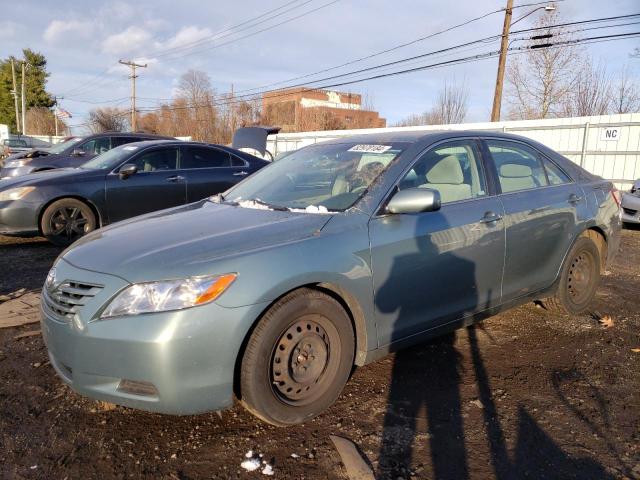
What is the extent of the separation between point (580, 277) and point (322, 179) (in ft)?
8.65

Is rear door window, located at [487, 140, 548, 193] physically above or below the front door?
above

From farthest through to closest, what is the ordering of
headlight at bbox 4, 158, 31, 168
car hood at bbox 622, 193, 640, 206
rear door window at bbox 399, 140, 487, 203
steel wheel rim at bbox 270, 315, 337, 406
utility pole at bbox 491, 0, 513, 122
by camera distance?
1. utility pole at bbox 491, 0, 513, 122
2. headlight at bbox 4, 158, 31, 168
3. car hood at bbox 622, 193, 640, 206
4. rear door window at bbox 399, 140, 487, 203
5. steel wheel rim at bbox 270, 315, 337, 406

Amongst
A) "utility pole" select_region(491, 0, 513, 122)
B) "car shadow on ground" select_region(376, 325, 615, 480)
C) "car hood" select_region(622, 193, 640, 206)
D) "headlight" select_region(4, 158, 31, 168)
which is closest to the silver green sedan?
"car shadow on ground" select_region(376, 325, 615, 480)

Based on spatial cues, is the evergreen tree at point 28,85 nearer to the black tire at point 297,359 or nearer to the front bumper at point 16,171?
the front bumper at point 16,171

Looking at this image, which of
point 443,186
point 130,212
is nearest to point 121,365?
point 443,186

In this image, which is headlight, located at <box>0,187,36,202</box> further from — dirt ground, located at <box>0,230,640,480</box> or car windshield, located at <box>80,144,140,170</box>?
dirt ground, located at <box>0,230,640,480</box>

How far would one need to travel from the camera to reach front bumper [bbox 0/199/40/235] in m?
6.54

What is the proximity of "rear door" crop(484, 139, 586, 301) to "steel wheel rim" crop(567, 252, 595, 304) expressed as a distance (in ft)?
1.08

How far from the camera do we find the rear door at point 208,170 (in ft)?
25.3

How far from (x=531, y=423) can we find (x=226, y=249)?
1940mm

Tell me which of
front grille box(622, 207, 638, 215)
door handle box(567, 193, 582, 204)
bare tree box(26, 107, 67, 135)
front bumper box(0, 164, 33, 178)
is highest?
bare tree box(26, 107, 67, 135)

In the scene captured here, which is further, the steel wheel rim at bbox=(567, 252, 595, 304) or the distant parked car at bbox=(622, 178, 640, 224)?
the distant parked car at bbox=(622, 178, 640, 224)

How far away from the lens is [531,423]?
108 inches

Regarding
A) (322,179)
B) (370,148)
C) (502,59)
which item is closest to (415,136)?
(370,148)
